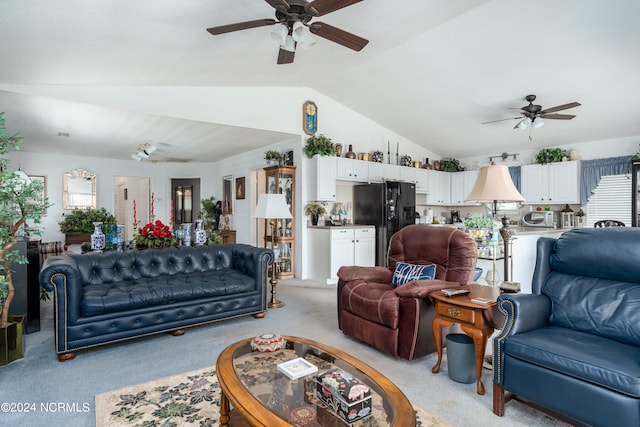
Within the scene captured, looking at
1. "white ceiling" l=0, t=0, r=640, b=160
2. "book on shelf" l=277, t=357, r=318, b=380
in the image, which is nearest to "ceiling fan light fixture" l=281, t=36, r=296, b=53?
"white ceiling" l=0, t=0, r=640, b=160

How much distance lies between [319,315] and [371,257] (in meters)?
2.40

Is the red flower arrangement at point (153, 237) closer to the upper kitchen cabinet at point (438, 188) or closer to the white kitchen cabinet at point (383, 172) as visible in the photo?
the white kitchen cabinet at point (383, 172)

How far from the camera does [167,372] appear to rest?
261cm

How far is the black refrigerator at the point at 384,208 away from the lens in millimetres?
6152

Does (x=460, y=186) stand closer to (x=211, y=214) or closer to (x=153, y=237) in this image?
(x=211, y=214)

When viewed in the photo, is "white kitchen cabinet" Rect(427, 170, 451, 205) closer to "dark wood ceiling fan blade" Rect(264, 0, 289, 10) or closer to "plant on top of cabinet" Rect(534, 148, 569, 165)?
"plant on top of cabinet" Rect(534, 148, 569, 165)

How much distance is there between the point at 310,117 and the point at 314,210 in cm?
159

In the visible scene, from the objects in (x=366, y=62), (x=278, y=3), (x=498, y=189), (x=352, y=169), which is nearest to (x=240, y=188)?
(x=352, y=169)

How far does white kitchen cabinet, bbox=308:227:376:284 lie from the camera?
5688 mm

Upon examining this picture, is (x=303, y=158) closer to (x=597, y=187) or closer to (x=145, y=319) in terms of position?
(x=145, y=319)

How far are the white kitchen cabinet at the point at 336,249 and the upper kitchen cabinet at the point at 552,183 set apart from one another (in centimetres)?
327

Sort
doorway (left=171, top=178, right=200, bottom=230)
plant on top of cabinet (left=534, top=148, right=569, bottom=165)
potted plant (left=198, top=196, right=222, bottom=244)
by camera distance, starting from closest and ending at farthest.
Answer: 1. plant on top of cabinet (left=534, top=148, right=569, bottom=165)
2. potted plant (left=198, top=196, right=222, bottom=244)
3. doorway (left=171, top=178, right=200, bottom=230)

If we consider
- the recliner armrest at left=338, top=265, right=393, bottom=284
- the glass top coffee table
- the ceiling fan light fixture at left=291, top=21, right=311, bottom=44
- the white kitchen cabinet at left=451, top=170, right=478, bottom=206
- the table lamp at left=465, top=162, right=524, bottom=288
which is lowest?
the glass top coffee table

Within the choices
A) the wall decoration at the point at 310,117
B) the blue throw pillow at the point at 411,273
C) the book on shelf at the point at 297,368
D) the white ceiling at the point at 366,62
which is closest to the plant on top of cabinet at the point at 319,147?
the wall decoration at the point at 310,117
